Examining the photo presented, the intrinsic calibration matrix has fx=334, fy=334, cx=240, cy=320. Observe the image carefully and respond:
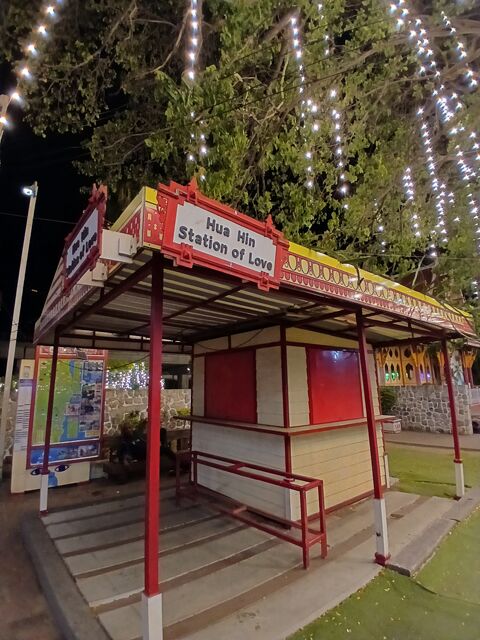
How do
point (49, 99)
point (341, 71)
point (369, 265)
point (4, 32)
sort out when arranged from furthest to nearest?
1. point (369, 265)
2. point (341, 71)
3. point (49, 99)
4. point (4, 32)

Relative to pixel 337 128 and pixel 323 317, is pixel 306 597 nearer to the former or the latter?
pixel 323 317

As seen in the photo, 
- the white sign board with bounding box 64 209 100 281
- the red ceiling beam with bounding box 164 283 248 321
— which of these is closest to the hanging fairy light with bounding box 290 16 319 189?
the red ceiling beam with bounding box 164 283 248 321

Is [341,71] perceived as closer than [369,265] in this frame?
Yes

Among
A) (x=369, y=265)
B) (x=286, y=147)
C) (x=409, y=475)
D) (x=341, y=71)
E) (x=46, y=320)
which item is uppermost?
(x=341, y=71)

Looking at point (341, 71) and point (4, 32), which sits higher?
point (341, 71)

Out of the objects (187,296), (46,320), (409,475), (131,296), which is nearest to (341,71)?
(187,296)

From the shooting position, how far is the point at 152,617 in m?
2.40

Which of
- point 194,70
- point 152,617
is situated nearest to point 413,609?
point 152,617

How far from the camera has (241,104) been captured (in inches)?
224

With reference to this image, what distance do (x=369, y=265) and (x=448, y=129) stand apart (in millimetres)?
3530

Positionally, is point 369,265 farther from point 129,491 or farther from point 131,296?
point 129,491

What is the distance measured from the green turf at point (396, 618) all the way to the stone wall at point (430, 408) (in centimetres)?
1204

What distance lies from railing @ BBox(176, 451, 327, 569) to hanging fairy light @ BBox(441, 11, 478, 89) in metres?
7.80

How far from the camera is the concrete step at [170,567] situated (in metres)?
3.35
